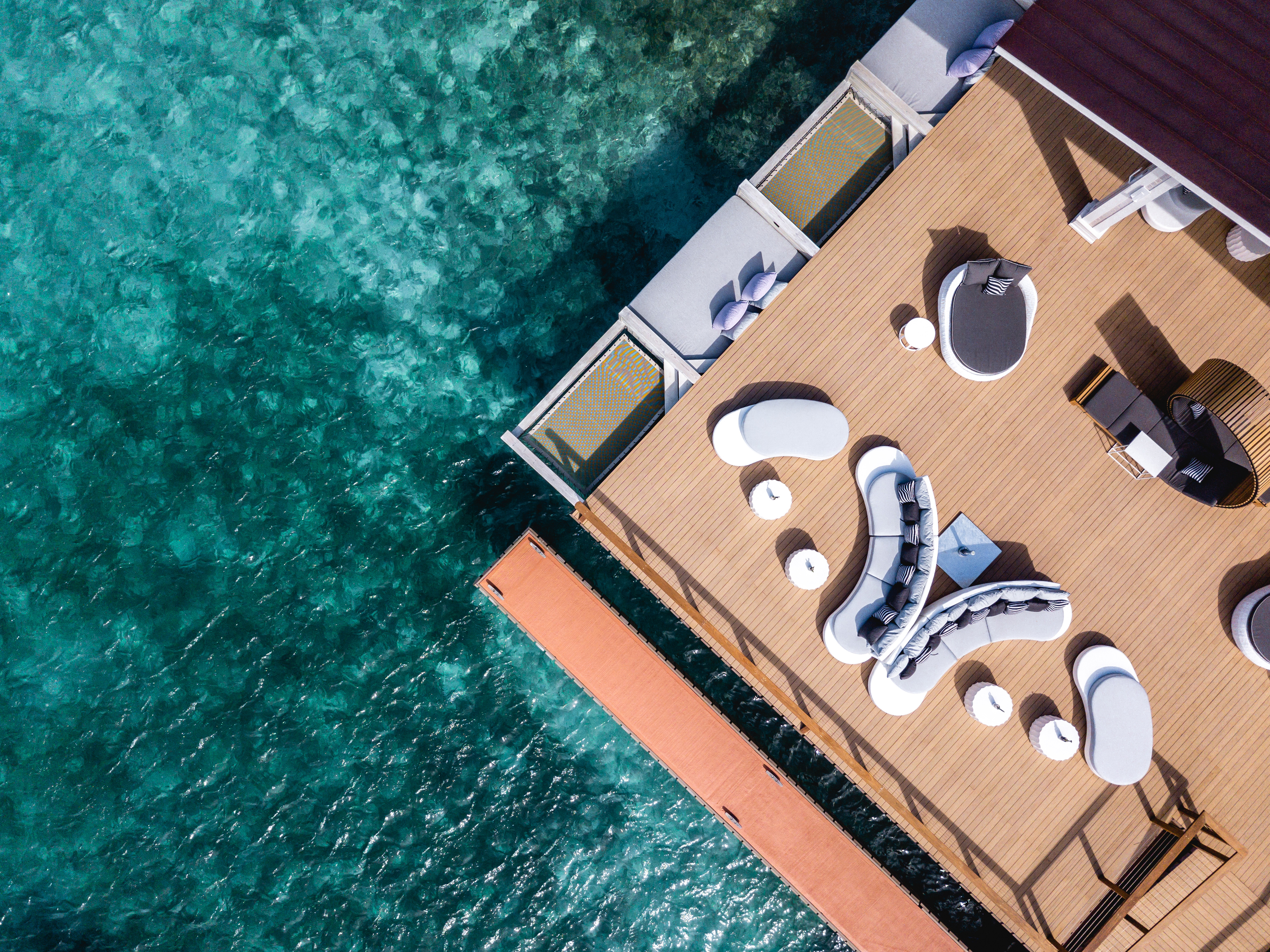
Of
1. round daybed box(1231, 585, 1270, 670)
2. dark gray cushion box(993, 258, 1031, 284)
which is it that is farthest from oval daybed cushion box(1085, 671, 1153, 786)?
dark gray cushion box(993, 258, 1031, 284)

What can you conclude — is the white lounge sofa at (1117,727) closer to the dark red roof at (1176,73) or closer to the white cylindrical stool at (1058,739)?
the white cylindrical stool at (1058,739)

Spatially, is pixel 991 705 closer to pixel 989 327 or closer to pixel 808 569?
pixel 808 569

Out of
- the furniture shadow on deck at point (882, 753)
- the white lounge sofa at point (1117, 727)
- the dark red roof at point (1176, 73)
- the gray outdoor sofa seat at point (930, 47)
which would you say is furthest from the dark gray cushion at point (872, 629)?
the gray outdoor sofa seat at point (930, 47)

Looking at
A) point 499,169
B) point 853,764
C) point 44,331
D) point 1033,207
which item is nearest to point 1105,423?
point 1033,207

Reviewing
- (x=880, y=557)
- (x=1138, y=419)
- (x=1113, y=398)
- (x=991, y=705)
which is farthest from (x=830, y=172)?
(x=991, y=705)

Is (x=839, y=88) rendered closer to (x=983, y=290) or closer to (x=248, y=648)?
(x=983, y=290)
